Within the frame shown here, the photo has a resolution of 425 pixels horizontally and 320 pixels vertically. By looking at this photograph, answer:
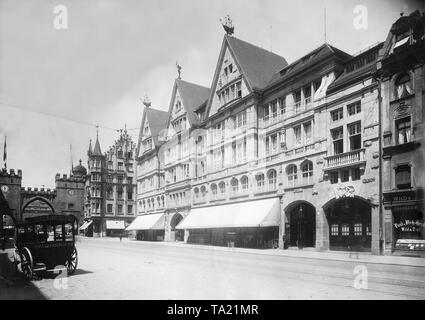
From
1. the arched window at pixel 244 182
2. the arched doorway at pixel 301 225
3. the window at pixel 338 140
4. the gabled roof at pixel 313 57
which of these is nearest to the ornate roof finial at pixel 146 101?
the arched window at pixel 244 182

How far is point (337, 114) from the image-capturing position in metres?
29.8

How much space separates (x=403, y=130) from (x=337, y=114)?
565cm

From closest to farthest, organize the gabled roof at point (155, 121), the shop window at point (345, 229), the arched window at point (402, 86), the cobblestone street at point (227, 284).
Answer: the cobblestone street at point (227, 284)
the arched window at point (402, 86)
the shop window at point (345, 229)
the gabled roof at point (155, 121)

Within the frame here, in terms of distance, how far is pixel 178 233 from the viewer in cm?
5225

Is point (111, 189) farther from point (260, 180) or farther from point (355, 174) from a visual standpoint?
point (355, 174)

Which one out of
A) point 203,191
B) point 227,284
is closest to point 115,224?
point 203,191

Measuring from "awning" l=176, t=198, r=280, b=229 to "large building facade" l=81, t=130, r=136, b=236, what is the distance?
37.6 meters

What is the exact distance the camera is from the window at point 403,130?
81.5 feet

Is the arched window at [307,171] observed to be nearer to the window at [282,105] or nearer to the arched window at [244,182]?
the window at [282,105]

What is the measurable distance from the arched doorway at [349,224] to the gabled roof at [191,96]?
24.0m

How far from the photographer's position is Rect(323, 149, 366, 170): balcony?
89.4 feet

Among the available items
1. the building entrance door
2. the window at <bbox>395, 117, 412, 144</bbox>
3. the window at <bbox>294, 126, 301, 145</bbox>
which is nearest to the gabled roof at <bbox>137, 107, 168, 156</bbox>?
the window at <bbox>294, 126, 301, 145</bbox>
